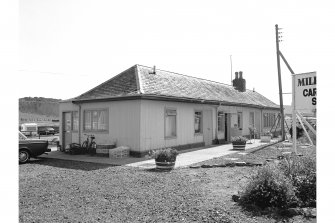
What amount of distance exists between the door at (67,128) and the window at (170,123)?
5.88 m

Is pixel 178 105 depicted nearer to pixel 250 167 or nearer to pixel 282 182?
pixel 250 167

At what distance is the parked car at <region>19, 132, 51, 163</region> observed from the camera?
1227 centimetres

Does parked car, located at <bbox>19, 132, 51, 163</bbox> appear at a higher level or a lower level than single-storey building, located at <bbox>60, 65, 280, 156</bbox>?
lower

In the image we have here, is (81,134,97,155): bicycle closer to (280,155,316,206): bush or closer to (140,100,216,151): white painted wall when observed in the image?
(140,100,216,151): white painted wall

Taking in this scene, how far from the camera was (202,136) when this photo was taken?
57.1ft

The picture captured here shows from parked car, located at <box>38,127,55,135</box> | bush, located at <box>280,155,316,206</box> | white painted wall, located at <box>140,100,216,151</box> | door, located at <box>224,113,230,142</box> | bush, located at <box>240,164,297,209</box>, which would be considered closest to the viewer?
bush, located at <box>240,164,297,209</box>

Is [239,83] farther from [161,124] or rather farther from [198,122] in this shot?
[161,124]

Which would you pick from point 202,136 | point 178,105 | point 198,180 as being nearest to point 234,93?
point 202,136

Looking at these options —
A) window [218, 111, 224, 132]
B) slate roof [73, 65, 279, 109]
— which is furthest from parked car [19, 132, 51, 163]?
window [218, 111, 224, 132]

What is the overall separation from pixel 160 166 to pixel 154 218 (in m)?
4.64

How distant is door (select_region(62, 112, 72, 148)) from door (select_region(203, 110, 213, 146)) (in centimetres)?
814

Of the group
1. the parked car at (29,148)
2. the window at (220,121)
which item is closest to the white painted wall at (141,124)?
the parked car at (29,148)

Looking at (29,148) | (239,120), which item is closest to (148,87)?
(29,148)

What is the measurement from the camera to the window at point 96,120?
47.6 feet
